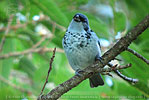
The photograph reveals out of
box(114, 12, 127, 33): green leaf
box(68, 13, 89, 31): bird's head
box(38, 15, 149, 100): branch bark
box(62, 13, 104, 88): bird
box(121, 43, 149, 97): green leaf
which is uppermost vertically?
box(114, 12, 127, 33): green leaf

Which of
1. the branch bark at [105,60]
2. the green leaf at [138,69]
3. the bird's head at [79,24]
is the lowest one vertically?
the branch bark at [105,60]

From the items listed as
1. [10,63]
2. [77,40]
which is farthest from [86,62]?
[10,63]

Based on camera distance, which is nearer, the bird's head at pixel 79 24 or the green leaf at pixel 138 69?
the green leaf at pixel 138 69

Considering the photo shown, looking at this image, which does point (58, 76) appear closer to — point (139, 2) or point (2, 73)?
point (2, 73)

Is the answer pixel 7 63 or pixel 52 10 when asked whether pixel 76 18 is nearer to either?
pixel 52 10

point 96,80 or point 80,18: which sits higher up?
point 80,18

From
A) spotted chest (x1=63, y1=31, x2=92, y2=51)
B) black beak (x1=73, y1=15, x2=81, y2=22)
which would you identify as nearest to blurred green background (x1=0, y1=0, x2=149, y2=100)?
black beak (x1=73, y1=15, x2=81, y2=22)

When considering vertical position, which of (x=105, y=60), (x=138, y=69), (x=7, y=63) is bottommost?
(x=105, y=60)

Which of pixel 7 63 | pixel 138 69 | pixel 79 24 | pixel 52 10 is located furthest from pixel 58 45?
pixel 138 69

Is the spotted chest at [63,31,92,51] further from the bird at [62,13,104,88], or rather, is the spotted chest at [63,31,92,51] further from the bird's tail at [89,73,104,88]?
the bird's tail at [89,73,104,88]

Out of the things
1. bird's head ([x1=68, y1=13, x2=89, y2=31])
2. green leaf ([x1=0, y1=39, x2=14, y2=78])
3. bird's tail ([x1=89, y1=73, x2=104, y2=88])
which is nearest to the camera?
bird's head ([x1=68, y1=13, x2=89, y2=31])

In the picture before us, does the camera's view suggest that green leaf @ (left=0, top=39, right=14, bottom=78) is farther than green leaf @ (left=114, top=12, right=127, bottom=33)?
Yes

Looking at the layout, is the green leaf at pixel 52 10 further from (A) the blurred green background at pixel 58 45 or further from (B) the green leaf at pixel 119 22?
(B) the green leaf at pixel 119 22

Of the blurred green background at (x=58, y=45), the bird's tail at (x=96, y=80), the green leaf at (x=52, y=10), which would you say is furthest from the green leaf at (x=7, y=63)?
the bird's tail at (x=96, y=80)
